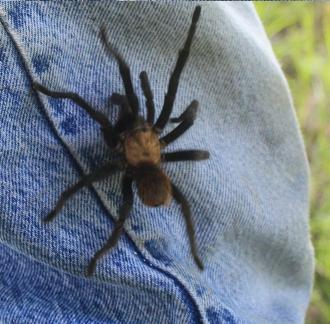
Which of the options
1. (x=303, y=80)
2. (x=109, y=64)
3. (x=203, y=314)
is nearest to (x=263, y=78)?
(x=109, y=64)

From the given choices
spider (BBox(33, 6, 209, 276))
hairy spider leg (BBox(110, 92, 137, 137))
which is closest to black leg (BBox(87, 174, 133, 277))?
spider (BBox(33, 6, 209, 276))

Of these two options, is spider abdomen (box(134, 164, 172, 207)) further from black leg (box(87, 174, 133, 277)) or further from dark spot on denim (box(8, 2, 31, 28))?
dark spot on denim (box(8, 2, 31, 28))

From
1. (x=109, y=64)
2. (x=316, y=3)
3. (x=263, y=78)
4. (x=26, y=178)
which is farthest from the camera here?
(x=316, y=3)

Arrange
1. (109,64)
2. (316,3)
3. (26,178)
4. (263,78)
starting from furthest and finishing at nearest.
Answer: (316,3), (263,78), (109,64), (26,178)

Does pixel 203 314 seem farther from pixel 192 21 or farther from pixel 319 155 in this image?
pixel 319 155

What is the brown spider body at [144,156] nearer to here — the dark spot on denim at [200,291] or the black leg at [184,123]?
the black leg at [184,123]

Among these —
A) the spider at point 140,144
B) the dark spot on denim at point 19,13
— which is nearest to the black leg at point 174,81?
the spider at point 140,144

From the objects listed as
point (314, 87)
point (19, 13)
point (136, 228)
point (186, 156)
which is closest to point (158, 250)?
point (136, 228)
